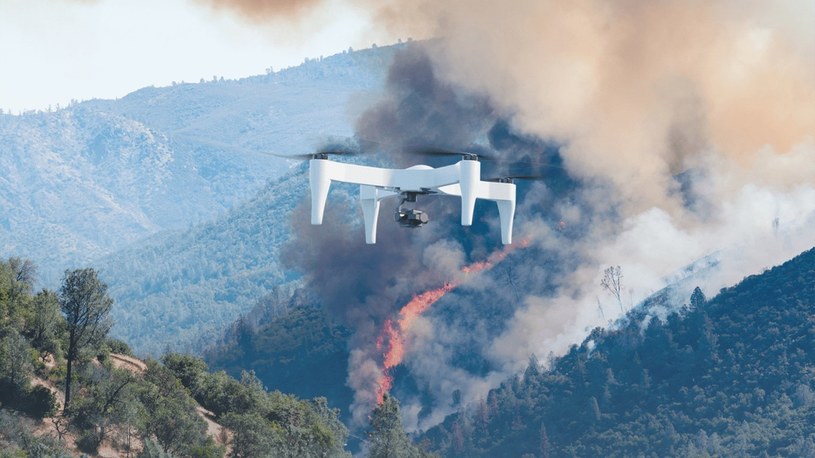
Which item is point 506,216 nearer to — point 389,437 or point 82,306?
point 389,437

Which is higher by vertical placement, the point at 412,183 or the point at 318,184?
the point at 318,184

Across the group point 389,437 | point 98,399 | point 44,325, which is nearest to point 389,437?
point 389,437

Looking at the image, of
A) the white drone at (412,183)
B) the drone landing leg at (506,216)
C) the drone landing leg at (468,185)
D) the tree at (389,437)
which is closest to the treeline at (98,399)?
the tree at (389,437)

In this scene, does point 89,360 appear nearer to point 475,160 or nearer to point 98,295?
point 98,295

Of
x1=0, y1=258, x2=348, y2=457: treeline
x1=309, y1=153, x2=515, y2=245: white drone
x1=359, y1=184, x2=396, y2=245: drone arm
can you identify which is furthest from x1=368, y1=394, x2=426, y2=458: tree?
x1=309, y1=153, x2=515, y2=245: white drone

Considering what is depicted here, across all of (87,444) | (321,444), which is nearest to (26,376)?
(87,444)
